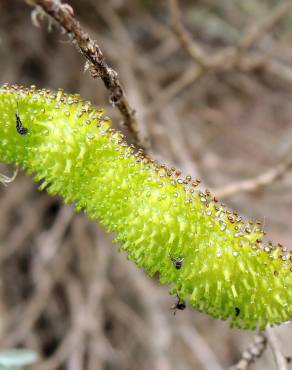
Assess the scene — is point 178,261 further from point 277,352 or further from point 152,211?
point 277,352

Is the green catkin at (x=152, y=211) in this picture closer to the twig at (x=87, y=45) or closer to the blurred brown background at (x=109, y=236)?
the twig at (x=87, y=45)

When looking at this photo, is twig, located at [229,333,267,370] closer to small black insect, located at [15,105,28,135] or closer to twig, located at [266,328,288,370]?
twig, located at [266,328,288,370]

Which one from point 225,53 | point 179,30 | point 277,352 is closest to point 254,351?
point 277,352

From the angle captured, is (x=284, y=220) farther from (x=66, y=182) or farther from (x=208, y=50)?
(x=66, y=182)

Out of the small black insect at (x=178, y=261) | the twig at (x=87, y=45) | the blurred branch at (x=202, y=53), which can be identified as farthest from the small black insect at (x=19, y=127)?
the blurred branch at (x=202, y=53)

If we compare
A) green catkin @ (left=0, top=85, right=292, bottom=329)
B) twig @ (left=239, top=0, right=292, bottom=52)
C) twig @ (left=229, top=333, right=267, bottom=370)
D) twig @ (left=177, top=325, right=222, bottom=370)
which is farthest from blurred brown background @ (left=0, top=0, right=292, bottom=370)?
green catkin @ (left=0, top=85, right=292, bottom=329)
